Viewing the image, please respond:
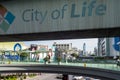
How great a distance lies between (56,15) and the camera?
24188mm

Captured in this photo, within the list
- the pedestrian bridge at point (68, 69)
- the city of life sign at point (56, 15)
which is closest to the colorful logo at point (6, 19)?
the city of life sign at point (56, 15)

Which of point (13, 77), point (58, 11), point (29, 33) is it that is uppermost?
point (58, 11)

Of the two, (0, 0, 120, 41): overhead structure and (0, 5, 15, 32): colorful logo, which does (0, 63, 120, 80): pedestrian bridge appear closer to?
(0, 0, 120, 41): overhead structure

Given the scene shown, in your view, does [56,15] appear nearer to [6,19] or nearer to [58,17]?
[58,17]

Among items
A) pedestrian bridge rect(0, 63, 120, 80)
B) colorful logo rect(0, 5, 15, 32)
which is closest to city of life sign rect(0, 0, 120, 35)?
colorful logo rect(0, 5, 15, 32)

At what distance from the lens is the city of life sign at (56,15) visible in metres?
22.6

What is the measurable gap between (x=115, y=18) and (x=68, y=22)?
136 inches

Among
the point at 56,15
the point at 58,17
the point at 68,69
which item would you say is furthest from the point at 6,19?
the point at 68,69

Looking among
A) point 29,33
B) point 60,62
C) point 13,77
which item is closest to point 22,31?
point 29,33

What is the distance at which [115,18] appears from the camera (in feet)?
73.6

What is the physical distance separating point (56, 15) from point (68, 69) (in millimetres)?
31810

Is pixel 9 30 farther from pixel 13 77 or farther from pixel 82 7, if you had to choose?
pixel 13 77

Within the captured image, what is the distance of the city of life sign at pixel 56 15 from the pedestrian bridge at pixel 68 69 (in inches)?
544

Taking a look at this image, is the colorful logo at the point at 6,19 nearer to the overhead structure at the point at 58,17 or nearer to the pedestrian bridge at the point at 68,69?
the overhead structure at the point at 58,17
